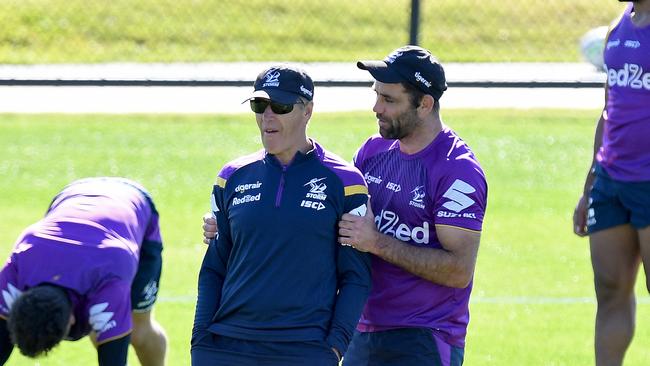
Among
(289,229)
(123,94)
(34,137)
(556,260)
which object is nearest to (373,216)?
(289,229)

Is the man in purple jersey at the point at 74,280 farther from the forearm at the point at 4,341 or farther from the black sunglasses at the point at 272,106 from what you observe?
the black sunglasses at the point at 272,106

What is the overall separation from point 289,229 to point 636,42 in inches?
77.7

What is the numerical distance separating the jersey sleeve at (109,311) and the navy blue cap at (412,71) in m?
1.39

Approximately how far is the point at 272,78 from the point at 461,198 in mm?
916

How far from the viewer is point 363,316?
5586 millimetres

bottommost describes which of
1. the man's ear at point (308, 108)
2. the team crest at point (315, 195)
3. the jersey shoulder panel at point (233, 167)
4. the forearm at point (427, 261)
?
the forearm at point (427, 261)

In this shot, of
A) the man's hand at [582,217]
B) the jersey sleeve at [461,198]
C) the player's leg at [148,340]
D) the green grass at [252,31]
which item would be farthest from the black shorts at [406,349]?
the green grass at [252,31]

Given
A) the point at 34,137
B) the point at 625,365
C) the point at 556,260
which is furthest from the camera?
the point at 34,137

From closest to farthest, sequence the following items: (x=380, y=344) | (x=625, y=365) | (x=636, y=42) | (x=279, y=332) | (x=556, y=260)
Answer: (x=279, y=332)
(x=380, y=344)
(x=636, y=42)
(x=625, y=365)
(x=556, y=260)

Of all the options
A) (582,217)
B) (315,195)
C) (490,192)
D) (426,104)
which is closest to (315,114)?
(490,192)

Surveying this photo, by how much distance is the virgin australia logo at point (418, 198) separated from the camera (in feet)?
17.7

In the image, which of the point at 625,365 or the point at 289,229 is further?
the point at 625,365

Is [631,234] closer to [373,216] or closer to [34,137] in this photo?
[373,216]

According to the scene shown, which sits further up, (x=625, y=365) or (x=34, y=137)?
(x=34, y=137)
